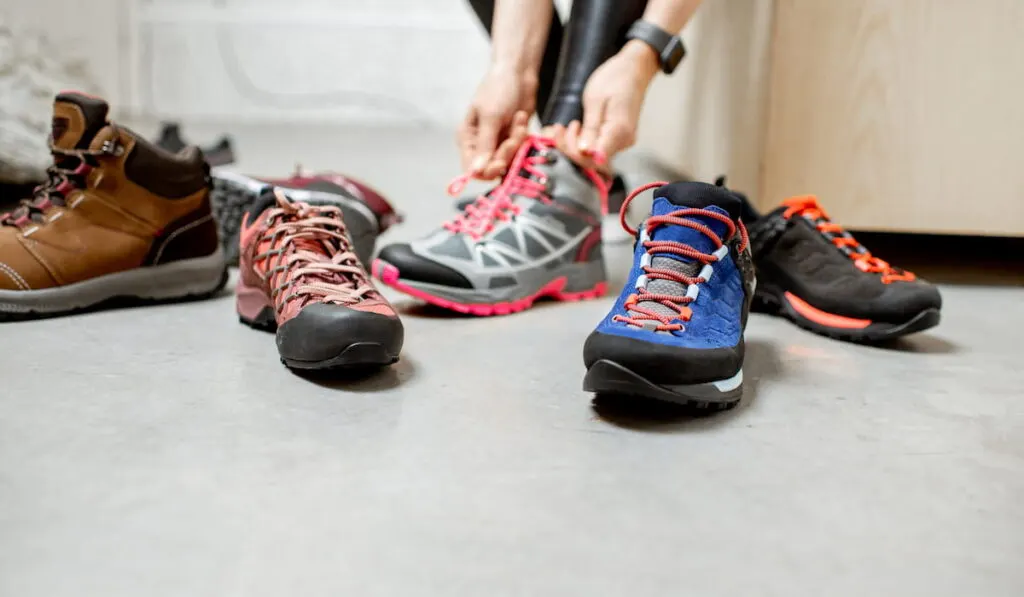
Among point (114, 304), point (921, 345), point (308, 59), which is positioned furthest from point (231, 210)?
point (308, 59)

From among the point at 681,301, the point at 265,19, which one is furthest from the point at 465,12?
the point at 681,301

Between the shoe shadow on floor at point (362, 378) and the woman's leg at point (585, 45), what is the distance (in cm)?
53

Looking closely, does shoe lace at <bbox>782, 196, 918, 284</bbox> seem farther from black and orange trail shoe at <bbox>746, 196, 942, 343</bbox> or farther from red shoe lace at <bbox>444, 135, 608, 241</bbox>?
red shoe lace at <bbox>444, 135, 608, 241</bbox>

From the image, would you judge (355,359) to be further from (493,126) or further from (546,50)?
(546,50)

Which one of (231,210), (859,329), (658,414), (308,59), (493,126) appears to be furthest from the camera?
(308,59)

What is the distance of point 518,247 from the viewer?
1.12 meters

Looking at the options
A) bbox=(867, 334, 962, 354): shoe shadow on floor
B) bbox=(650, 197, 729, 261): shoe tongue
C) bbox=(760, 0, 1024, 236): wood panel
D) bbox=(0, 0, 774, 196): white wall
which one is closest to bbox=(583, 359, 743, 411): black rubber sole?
bbox=(650, 197, 729, 261): shoe tongue

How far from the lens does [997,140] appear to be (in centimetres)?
128

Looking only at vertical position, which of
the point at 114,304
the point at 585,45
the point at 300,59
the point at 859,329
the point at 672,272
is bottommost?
the point at 300,59

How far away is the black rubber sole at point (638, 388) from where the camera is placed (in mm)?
701

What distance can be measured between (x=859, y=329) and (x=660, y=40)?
49 cm

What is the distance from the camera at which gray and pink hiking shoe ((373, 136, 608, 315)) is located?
108cm

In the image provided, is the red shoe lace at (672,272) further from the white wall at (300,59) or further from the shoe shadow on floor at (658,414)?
the white wall at (300,59)

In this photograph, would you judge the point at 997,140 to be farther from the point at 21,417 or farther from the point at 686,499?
the point at 21,417
